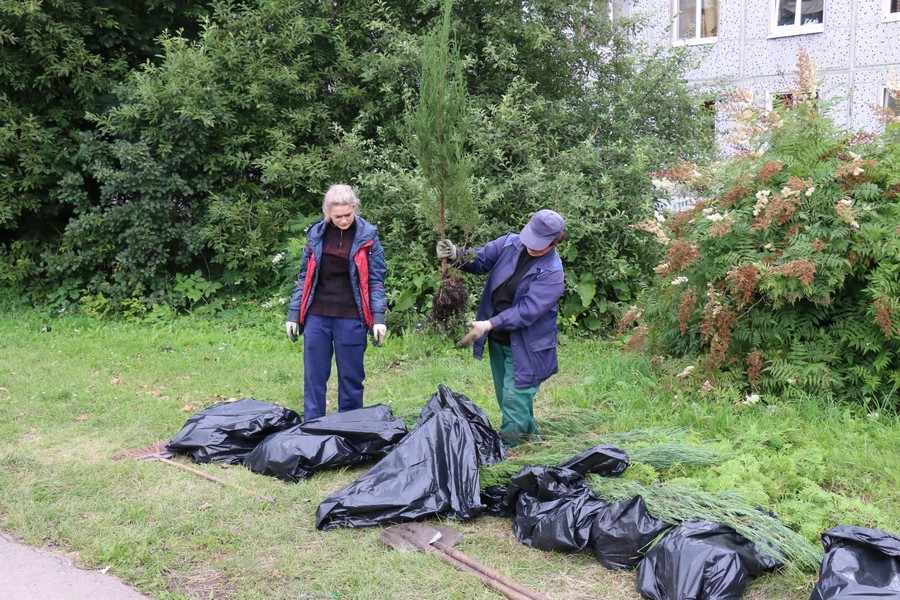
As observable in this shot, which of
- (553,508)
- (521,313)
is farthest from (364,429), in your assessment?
(553,508)

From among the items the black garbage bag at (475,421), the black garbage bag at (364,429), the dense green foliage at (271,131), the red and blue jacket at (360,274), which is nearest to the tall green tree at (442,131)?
the red and blue jacket at (360,274)

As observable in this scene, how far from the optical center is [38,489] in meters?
4.32

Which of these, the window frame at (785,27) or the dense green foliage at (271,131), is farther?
the window frame at (785,27)

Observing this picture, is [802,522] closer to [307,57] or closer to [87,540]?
[87,540]

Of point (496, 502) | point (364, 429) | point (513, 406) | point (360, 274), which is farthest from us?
point (360, 274)

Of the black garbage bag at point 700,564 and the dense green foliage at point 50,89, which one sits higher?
the dense green foliage at point 50,89

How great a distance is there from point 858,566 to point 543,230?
2.37 metres

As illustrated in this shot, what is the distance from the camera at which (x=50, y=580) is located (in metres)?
3.41

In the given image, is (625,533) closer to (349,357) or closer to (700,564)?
(700,564)

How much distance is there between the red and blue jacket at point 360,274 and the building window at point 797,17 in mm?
12619

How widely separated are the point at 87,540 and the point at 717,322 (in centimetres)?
430

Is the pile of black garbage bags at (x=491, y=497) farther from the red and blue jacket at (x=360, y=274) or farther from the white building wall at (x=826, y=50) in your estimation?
the white building wall at (x=826, y=50)

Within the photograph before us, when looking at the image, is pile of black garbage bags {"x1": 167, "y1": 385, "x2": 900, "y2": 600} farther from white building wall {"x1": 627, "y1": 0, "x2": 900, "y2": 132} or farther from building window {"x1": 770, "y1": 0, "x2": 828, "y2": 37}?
building window {"x1": 770, "y1": 0, "x2": 828, "y2": 37}

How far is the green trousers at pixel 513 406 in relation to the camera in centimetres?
473
